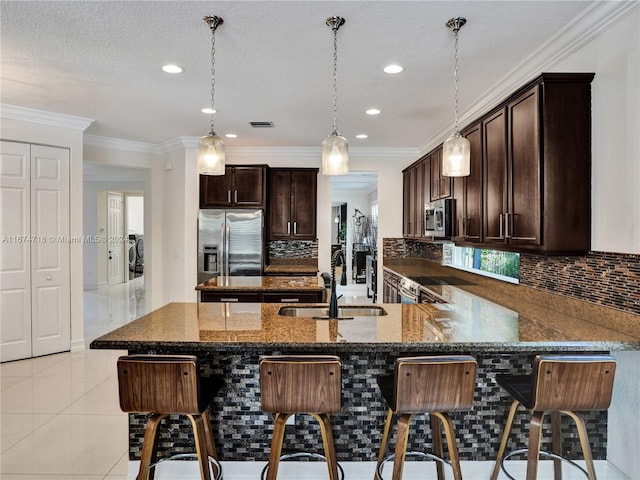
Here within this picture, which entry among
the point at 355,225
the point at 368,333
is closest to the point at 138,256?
the point at 355,225

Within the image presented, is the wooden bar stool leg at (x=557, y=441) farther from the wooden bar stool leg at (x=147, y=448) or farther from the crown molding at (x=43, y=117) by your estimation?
Answer: the crown molding at (x=43, y=117)

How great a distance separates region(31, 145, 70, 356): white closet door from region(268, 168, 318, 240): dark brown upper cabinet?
253cm

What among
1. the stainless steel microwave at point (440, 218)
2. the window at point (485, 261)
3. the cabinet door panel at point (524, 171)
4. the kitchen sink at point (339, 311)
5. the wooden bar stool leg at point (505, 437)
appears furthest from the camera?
the stainless steel microwave at point (440, 218)

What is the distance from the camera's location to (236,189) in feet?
19.1

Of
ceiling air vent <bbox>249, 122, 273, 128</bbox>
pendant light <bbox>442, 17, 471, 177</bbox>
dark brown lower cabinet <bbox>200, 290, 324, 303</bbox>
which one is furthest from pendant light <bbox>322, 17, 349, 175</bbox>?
ceiling air vent <bbox>249, 122, 273, 128</bbox>

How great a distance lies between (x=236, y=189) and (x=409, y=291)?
2.70 m

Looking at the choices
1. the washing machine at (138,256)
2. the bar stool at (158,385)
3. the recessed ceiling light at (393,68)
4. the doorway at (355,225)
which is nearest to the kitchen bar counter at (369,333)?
the bar stool at (158,385)

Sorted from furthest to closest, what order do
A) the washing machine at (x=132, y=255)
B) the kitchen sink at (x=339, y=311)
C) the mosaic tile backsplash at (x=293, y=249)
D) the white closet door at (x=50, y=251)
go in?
the washing machine at (x=132, y=255), the mosaic tile backsplash at (x=293, y=249), the white closet door at (x=50, y=251), the kitchen sink at (x=339, y=311)

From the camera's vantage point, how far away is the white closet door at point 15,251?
434cm

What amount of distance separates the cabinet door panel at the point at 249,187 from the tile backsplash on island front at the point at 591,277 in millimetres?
3480

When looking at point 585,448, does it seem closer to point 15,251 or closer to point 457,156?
point 457,156

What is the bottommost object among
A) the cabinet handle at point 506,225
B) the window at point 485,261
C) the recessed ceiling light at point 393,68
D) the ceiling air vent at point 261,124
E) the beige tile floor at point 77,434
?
the beige tile floor at point 77,434

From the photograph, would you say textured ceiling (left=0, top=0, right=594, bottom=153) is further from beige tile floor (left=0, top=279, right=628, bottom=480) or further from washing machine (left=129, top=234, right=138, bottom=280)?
washing machine (left=129, top=234, right=138, bottom=280)

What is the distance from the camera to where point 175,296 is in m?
6.16
